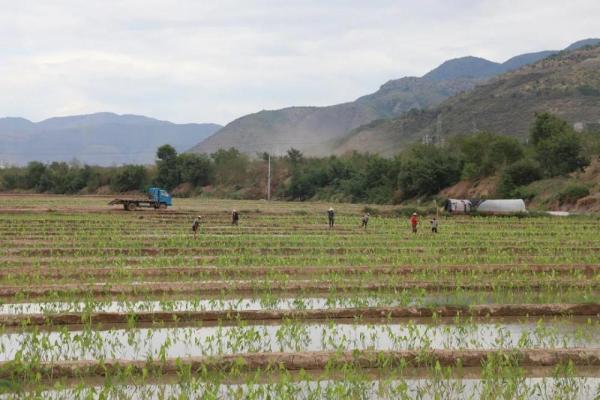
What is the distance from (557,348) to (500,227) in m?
25.1

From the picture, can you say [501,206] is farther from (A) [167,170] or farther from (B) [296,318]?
(A) [167,170]

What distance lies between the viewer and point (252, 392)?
24.8 feet

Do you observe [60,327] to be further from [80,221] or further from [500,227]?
[500,227]

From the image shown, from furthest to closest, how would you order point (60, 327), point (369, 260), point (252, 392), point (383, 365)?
point (369, 260) < point (60, 327) < point (383, 365) < point (252, 392)

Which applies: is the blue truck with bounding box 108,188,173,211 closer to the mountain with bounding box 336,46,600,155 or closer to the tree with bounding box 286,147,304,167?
the mountain with bounding box 336,46,600,155

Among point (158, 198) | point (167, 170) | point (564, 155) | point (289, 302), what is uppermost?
point (564, 155)

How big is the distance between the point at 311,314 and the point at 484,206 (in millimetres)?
35478

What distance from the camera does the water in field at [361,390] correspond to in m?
7.88

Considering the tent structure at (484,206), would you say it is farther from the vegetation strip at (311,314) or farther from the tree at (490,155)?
the vegetation strip at (311,314)

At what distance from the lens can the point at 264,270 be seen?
18.3 m

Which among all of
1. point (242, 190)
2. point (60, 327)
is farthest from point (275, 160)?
point (60, 327)

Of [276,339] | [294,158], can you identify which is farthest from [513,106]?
[276,339]

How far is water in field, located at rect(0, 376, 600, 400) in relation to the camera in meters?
7.88

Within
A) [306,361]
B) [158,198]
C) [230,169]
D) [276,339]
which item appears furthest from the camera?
[230,169]
